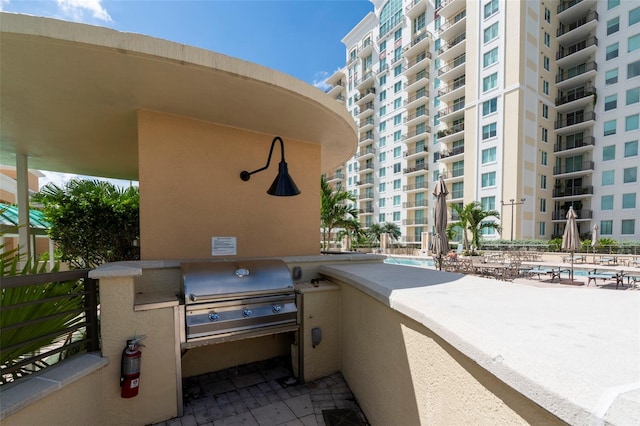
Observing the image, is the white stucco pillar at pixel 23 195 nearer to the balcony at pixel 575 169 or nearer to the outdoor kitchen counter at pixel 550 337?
the outdoor kitchen counter at pixel 550 337

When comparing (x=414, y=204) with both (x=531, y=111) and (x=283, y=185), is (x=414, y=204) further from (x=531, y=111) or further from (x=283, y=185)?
(x=283, y=185)

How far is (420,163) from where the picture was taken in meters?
37.7

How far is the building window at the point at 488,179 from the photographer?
2791 cm

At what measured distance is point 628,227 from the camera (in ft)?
83.3

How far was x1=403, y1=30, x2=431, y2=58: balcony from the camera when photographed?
35888mm

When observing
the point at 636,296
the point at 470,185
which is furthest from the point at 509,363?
the point at 470,185

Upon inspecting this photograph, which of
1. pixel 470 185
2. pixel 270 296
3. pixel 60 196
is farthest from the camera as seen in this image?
pixel 470 185

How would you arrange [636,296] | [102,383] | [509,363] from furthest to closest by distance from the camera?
[102,383]
[636,296]
[509,363]

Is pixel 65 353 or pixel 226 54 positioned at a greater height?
pixel 226 54

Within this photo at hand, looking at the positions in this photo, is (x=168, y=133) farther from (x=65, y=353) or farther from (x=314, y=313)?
(x=314, y=313)

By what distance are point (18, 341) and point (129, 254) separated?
5358 millimetres

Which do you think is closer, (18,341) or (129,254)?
(18,341)

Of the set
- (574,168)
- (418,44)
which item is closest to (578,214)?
(574,168)

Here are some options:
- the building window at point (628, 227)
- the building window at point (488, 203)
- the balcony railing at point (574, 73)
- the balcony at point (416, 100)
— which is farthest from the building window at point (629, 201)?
the balcony at point (416, 100)
